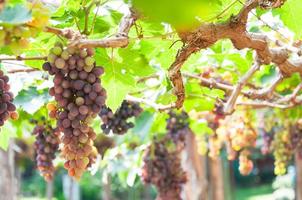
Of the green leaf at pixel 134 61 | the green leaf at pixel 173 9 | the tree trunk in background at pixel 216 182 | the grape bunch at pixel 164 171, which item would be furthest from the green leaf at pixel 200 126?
the green leaf at pixel 173 9

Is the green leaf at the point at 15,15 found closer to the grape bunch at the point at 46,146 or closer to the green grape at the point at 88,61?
the green grape at the point at 88,61

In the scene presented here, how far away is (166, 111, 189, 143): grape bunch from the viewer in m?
3.52

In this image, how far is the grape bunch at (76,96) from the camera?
132cm

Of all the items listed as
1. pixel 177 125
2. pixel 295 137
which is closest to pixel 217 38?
pixel 177 125

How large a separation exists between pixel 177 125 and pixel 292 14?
1791 millimetres

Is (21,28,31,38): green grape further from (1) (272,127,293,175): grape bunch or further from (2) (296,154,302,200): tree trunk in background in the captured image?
(2) (296,154,302,200): tree trunk in background

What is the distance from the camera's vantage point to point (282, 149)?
384 cm

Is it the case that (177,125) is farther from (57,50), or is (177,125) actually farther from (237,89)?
(57,50)

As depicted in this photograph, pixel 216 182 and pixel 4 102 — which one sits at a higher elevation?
pixel 216 182

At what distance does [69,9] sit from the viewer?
5.39 ft

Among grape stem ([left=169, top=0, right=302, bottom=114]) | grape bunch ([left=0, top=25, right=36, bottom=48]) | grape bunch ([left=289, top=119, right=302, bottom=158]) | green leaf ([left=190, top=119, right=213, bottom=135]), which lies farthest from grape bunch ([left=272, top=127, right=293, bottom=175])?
grape bunch ([left=0, top=25, right=36, bottom=48])

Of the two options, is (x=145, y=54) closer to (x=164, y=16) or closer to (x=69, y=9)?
(x=69, y=9)

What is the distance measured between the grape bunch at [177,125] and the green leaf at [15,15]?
2.44m

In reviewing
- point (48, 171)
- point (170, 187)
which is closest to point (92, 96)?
point (48, 171)
